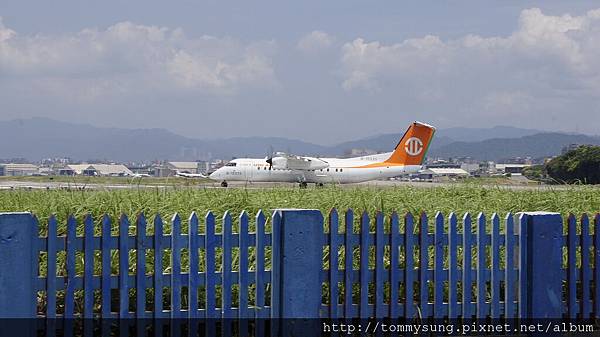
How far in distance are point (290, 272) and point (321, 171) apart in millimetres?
47403

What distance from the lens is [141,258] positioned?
6055 mm

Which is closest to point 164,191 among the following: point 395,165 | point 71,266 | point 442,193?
point 442,193

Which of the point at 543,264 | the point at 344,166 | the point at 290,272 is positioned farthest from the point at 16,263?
the point at 344,166

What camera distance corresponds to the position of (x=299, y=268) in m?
6.34

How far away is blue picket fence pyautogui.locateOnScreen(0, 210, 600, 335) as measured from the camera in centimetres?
591

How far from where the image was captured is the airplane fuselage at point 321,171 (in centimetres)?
5150

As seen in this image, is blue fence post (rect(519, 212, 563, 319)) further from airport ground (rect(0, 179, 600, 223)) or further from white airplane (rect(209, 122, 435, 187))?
white airplane (rect(209, 122, 435, 187))

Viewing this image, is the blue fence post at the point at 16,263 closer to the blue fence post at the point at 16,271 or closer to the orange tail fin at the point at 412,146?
the blue fence post at the point at 16,271

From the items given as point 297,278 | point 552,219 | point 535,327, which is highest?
point 552,219

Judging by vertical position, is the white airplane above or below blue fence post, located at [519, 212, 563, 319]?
above

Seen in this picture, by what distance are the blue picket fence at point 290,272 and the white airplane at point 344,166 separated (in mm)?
44154

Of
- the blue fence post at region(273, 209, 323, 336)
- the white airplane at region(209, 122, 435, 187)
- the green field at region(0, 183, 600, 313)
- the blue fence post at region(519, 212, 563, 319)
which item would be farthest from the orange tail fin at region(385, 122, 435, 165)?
the blue fence post at region(273, 209, 323, 336)

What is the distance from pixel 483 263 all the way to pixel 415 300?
0.73 meters

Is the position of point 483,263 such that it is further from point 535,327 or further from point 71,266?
point 71,266
